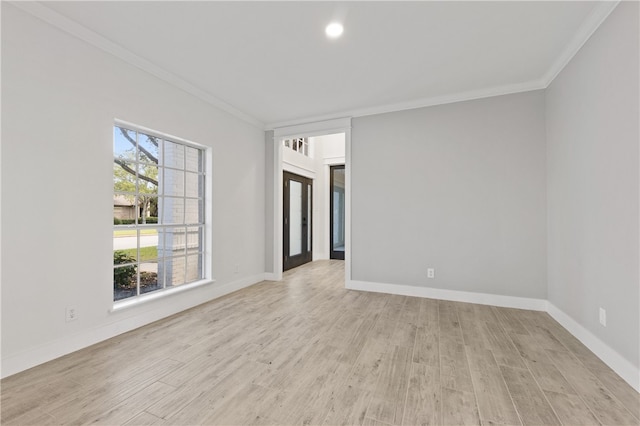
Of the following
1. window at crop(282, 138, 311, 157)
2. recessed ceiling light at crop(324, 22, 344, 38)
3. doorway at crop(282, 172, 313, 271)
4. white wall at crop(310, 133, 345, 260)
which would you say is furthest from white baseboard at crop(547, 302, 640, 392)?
window at crop(282, 138, 311, 157)

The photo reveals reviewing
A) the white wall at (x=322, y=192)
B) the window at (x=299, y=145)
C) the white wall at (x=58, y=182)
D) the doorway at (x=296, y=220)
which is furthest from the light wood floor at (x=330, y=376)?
the white wall at (x=322, y=192)

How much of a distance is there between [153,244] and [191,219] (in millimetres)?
623

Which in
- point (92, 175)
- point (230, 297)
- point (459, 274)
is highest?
point (92, 175)

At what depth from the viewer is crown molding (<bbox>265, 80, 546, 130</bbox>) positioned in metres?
3.43

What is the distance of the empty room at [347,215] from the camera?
187cm

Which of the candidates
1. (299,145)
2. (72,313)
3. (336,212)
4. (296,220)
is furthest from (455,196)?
(72,313)

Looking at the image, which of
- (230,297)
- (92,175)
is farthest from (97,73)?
(230,297)

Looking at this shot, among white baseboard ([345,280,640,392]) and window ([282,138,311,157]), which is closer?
white baseboard ([345,280,640,392])

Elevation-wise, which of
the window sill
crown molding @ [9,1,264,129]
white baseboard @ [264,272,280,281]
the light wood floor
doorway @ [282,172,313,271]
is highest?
crown molding @ [9,1,264,129]

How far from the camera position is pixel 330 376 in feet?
6.55

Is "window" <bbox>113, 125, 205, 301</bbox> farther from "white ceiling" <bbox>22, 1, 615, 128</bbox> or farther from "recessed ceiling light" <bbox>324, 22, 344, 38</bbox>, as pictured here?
"recessed ceiling light" <bbox>324, 22, 344, 38</bbox>

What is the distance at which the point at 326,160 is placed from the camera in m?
7.22

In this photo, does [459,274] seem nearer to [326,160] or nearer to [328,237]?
[328,237]

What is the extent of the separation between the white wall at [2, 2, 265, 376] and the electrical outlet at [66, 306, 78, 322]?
0.03 m
